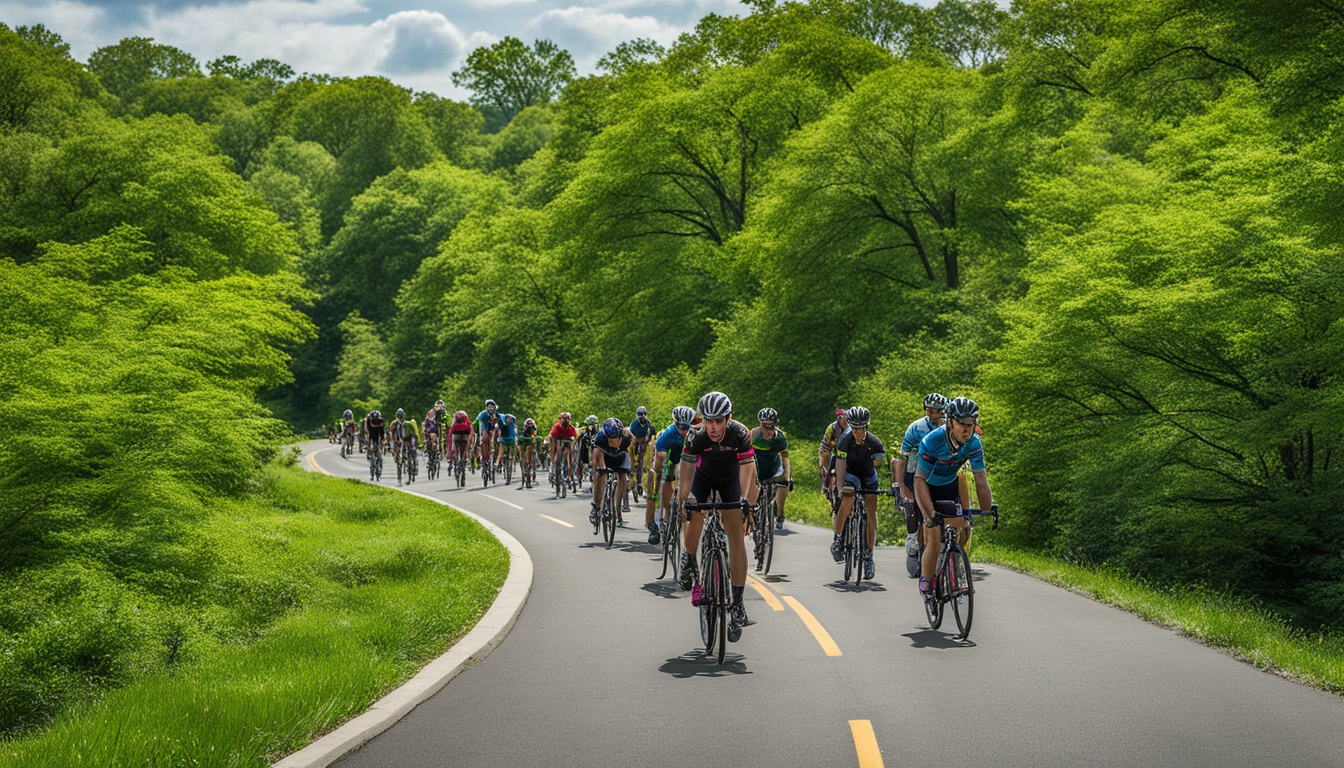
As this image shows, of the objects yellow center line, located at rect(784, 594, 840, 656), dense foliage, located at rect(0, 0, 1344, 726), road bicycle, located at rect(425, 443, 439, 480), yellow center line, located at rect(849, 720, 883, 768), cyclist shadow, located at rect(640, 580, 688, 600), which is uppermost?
dense foliage, located at rect(0, 0, 1344, 726)

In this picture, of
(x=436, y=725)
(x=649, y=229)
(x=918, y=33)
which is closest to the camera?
(x=436, y=725)

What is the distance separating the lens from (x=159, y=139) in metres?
44.4

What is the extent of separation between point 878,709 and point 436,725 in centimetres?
276

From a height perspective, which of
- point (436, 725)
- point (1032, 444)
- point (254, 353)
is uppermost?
point (254, 353)

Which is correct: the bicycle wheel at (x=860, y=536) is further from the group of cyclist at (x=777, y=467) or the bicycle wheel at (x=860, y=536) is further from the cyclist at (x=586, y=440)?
the cyclist at (x=586, y=440)

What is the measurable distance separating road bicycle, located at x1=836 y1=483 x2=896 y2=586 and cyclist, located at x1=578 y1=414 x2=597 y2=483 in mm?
9582

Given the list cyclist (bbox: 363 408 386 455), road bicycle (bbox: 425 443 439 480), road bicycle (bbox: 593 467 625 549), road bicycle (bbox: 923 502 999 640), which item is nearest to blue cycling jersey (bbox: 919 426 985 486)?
road bicycle (bbox: 923 502 999 640)

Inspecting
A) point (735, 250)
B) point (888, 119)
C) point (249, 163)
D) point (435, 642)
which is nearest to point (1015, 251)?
point (888, 119)

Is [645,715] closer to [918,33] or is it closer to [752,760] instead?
[752,760]

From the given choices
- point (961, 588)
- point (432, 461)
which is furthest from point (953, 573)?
point (432, 461)

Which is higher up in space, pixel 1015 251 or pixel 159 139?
pixel 159 139

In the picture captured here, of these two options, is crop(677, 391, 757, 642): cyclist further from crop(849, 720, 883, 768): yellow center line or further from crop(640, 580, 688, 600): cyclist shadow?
crop(640, 580, 688, 600): cyclist shadow

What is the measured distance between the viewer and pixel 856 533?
14.0m

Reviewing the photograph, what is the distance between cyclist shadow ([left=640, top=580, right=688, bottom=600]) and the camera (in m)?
13.1
